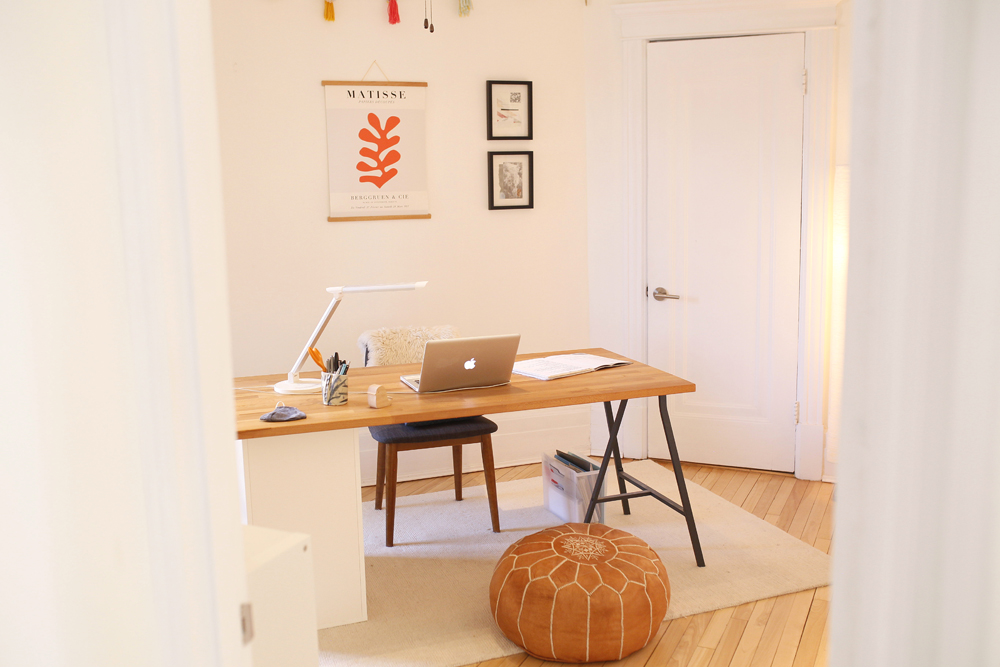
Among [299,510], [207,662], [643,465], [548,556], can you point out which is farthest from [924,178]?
[643,465]

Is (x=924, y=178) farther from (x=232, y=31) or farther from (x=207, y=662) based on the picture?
(x=232, y=31)

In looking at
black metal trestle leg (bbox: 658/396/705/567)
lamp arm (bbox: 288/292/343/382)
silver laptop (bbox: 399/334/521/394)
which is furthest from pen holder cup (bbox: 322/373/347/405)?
black metal trestle leg (bbox: 658/396/705/567)

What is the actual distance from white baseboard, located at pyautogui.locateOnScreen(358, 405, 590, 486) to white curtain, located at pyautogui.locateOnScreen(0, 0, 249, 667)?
3.14 metres

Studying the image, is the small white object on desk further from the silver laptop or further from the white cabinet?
the white cabinet

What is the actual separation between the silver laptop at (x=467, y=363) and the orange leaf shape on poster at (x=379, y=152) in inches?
59.4

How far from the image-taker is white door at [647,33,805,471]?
4.02m

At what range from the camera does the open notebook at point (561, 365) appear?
3.04m

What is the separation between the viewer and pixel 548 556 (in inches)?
99.1

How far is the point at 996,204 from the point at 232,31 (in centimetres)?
366

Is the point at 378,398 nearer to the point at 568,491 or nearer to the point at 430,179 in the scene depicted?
the point at 568,491

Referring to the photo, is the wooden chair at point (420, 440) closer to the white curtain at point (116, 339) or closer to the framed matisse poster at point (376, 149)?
the framed matisse poster at point (376, 149)

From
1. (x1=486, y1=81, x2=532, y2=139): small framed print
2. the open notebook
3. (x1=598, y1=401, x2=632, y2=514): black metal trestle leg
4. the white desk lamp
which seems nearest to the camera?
the white desk lamp

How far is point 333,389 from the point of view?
2.71m

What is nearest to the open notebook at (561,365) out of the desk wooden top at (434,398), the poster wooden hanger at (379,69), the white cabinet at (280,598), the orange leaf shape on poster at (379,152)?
the desk wooden top at (434,398)
